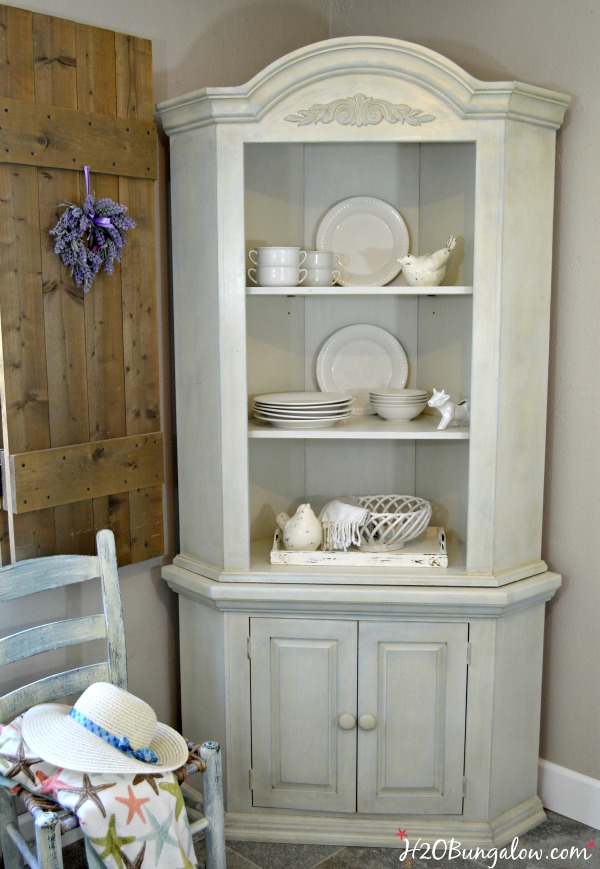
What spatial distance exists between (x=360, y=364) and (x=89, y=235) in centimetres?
98

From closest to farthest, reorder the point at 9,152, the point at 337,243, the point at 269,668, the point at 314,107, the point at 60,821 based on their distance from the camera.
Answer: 1. the point at 60,821
2. the point at 9,152
3. the point at 314,107
4. the point at 269,668
5. the point at 337,243

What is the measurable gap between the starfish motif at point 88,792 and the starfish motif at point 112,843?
1.5 inches

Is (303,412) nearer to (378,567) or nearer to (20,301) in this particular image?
(378,567)

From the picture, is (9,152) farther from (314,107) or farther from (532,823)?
(532,823)

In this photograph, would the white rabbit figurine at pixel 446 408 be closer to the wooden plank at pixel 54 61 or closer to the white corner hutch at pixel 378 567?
the white corner hutch at pixel 378 567

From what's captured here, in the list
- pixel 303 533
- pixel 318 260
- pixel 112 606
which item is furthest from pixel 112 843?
pixel 318 260

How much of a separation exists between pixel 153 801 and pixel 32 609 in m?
0.67

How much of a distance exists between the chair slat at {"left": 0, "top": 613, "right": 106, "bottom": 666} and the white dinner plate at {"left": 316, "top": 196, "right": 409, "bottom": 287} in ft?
4.19

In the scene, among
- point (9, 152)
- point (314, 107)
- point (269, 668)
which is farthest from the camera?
point (269, 668)

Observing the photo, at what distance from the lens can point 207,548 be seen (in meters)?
2.46

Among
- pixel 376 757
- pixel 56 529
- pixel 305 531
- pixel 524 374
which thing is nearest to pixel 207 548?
pixel 305 531

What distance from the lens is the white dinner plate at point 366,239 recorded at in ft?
8.76

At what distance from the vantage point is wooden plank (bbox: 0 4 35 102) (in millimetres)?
2037

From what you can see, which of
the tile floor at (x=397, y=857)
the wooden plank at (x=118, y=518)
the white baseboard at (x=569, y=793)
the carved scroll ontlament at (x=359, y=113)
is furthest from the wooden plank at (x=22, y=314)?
the white baseboard at (x=569, y=793)
